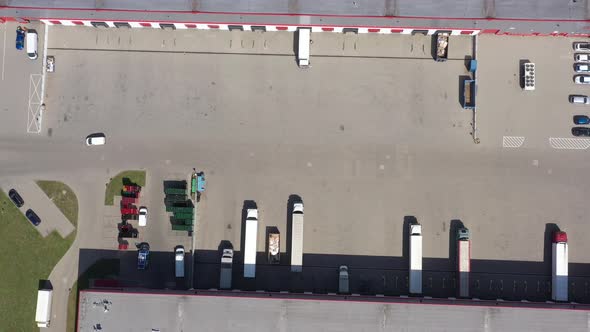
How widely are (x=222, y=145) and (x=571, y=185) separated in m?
37.4

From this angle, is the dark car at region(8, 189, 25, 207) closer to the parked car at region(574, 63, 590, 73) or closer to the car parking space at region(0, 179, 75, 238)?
the car parking space at region(0, 179, 75, 238)

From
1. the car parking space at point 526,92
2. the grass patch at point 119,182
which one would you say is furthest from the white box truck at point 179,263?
the car parking space at point 526,92

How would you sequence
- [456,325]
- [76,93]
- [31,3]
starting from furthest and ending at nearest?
[76,93] → [31,3] → [456,325]

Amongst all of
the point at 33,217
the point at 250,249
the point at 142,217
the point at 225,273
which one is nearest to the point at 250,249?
the point at 250,249

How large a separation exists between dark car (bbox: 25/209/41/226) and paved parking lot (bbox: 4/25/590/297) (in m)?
5.58

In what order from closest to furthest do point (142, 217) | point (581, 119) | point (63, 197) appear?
point (581, 119)
point (142, 217)
point (63, 197)

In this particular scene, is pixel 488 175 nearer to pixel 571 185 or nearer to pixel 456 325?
pixel 571 185

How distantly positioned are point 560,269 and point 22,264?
56674mm

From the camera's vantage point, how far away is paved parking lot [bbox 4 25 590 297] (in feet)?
149

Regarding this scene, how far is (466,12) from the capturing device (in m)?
43.2

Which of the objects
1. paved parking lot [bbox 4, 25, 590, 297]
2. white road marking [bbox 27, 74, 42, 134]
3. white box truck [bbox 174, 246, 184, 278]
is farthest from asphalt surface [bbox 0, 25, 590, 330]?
white box truck [bbox 174, 246, 184, 278]

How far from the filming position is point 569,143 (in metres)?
45.6

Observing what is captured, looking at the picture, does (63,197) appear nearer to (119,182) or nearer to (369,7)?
(119,182)

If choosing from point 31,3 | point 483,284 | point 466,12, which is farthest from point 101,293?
point 466,12
